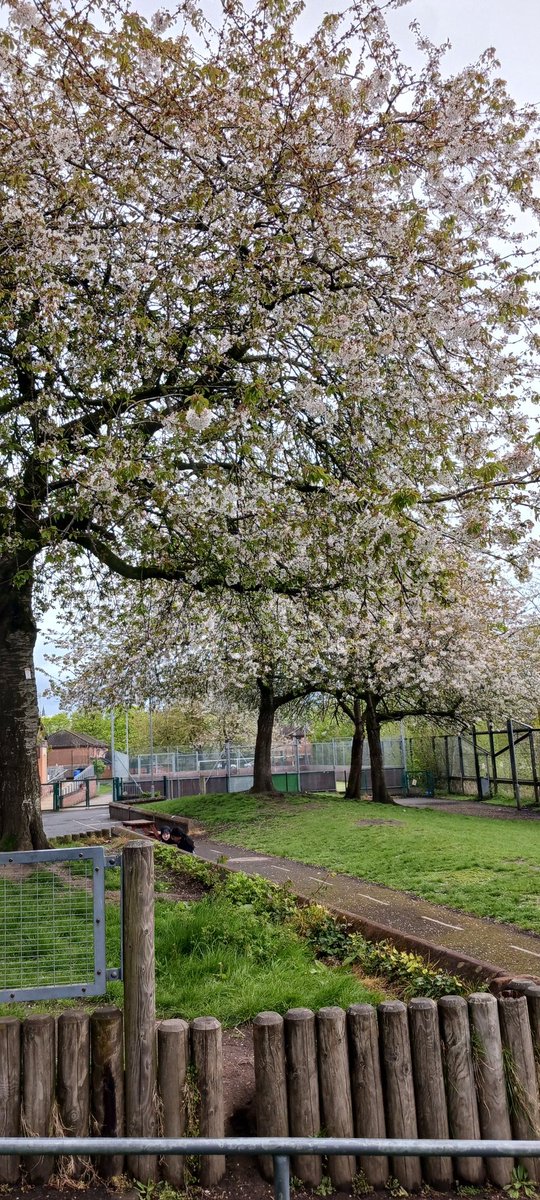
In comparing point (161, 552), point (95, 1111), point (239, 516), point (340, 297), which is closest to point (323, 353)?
point (340, 297)

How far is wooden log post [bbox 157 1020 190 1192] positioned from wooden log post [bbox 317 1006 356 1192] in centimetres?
56

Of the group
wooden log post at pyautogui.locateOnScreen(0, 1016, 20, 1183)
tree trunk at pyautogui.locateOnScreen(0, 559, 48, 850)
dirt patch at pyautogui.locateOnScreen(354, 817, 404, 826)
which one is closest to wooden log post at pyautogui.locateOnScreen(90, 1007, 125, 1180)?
wooden log post at pyautogui.locateOnScreen(0, 1016, 20, 1183)

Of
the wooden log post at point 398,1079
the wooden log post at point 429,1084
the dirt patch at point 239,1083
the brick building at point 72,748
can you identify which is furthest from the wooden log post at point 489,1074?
the brick building at point 72,748

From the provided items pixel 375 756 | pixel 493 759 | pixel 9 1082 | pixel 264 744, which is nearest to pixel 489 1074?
pixel 9 1082

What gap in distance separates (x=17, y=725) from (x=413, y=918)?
4461mm

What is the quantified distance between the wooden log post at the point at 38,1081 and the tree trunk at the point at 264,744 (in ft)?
63.1

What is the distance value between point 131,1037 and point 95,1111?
0.32 meters

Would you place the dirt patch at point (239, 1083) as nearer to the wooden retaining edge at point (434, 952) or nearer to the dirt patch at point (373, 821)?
the wooden retaining edge at point (434, 952)

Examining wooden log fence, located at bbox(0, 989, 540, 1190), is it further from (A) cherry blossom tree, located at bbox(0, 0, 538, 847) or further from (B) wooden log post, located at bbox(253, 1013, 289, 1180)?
(A) cherry blossom tree, located at bbox(0, 0, 538, 847)

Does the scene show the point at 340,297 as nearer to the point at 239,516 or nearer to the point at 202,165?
the point at 202,165

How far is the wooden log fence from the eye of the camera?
327 cm

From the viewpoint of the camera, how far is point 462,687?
22.0m

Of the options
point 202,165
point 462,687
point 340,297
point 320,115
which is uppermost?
point 320,115

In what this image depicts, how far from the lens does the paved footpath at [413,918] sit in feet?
20.7
